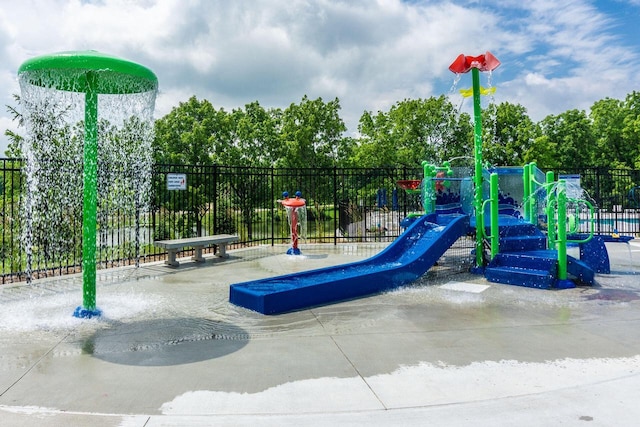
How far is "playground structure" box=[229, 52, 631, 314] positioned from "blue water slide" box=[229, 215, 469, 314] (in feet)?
0.04

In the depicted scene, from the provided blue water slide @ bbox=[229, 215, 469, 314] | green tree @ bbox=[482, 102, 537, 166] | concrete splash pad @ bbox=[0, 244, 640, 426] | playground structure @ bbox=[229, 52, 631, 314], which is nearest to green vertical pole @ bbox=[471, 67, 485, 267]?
playground structure @ bbox=[229, 52, 631, 314]

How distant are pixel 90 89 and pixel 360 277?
4.51 metres

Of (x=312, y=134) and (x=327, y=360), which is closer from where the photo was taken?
(x=327, y=360)

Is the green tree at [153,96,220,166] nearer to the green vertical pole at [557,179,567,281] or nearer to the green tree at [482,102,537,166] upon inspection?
the green tree at [482,102,537,166]

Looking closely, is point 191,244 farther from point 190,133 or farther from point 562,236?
point 190,133

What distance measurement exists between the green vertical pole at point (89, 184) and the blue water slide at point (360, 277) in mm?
1902

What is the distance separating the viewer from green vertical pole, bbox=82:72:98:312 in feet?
18.1

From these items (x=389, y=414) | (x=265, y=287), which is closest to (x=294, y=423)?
(x=389, y=414)

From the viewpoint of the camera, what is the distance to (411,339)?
4855 millimetres

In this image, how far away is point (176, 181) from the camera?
11.0m

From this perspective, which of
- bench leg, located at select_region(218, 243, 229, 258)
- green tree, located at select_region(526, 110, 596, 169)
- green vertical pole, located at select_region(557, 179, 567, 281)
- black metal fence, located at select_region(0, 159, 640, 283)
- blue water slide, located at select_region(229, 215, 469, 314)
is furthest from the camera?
green tree, located at select_region(526, 110, 596, 169)

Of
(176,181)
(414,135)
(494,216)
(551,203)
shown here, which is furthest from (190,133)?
(551,203)

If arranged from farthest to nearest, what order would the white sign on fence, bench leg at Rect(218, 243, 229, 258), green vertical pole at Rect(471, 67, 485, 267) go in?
bench leg at Rect(218, 243, 229, 258) < the white sign on fence < green vertical pole at Rect(471, 67, 485, 267)

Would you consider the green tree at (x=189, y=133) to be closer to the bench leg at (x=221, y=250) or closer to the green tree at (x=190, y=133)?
the green tree at (x=190, y=133)
